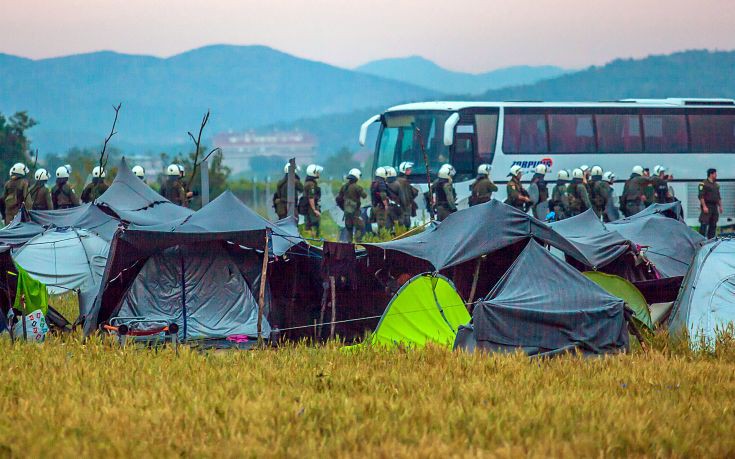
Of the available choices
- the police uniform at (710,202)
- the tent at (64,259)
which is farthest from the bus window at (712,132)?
the tent at (64,259)

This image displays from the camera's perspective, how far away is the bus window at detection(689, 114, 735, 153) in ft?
111

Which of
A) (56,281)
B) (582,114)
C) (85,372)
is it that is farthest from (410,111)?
(85,372)

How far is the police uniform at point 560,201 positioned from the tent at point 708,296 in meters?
12.8

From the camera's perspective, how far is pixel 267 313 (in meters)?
14.8

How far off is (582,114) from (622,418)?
24029mm

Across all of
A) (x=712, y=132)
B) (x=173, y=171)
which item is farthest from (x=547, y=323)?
(x=712, y=132)

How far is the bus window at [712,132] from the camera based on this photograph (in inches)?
1330

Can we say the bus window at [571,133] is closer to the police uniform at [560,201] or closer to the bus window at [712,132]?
the bus window at [712,132]

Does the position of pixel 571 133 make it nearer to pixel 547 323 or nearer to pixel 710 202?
pixel 710 202

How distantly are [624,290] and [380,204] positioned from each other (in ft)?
37.5

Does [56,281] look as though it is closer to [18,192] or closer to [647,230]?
[18,192]

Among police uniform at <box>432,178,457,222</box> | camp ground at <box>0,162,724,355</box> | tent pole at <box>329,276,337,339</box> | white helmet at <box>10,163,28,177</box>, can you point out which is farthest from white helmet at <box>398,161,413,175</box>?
tent pole at <box>329,276,337,339</box>

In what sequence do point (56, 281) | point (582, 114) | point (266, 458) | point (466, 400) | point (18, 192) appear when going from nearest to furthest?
point (266, 458) < point (466, 400) < point (56, 281) < point (18, 192) < point (582, 114)

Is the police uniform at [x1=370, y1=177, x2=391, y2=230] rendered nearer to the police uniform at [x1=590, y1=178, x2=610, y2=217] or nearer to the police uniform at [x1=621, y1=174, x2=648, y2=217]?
the police uniform at [x1=590, y1=178, x2=610, y2=217]
